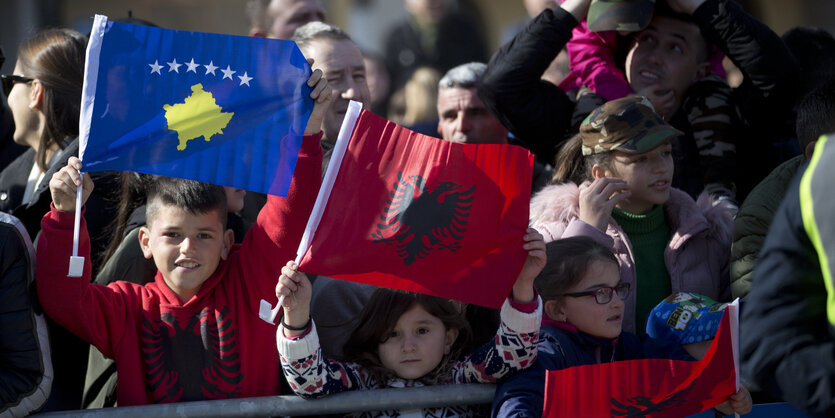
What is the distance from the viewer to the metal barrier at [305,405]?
134 inches

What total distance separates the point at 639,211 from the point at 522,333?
1.22 m

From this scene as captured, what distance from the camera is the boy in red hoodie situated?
3.71 m

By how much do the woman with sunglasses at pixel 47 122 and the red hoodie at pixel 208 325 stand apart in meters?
0.72

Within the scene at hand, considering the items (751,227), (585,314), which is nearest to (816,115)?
(751,227)

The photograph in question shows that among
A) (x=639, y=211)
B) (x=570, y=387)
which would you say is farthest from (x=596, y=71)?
(x=570, y=387)

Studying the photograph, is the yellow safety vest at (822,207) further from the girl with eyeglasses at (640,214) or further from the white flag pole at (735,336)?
the girl with eyeglasses at (640,214)

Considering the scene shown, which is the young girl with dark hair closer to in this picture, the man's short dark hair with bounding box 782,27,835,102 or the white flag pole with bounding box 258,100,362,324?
the white flag pole with bounding box 258,100,362,324

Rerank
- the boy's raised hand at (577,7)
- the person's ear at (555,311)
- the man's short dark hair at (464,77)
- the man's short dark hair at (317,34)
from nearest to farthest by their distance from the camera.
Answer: the person's ear at (555,311), the boy's raised hand at (577,7), the man's short dark hair at (317,34), the man's short dark hair at (464,77)

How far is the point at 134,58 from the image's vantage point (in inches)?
147

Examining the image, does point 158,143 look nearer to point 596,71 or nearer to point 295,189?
point 295,189

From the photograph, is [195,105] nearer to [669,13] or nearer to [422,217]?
[422,217]

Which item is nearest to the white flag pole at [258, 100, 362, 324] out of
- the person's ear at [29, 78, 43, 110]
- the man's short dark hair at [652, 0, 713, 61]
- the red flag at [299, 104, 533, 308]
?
the red flag at [299, 104, 533, 308]

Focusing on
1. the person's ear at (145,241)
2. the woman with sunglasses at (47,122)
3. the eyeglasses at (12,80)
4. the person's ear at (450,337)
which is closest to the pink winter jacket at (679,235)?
the person's ear at (450,337)

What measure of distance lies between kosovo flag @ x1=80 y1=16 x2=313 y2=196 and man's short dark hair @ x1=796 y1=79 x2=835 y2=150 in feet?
6.51
